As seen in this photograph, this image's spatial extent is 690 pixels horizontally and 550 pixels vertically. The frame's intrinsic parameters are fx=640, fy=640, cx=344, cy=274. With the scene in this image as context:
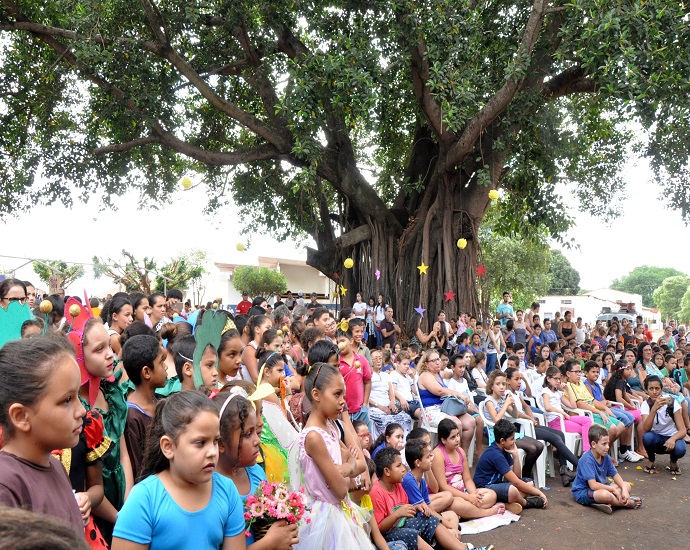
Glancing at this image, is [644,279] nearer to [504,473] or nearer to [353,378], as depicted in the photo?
[504,473]

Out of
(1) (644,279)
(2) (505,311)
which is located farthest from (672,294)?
(2) (505,311)

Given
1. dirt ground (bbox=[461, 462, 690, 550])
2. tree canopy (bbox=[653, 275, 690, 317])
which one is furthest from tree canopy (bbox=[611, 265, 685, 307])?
dirt ground (bbox=[461, 462, 690, 550])

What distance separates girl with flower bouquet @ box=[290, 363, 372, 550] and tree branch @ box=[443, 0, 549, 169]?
286 inches

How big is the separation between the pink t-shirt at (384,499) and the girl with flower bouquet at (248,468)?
1817 millimetres

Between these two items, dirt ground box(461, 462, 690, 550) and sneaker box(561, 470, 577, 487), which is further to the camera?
sneaker box(561, 470, 577, 487)

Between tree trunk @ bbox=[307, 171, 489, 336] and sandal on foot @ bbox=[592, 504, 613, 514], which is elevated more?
tree trunk @ bbox=[307, 171, 489, 336]

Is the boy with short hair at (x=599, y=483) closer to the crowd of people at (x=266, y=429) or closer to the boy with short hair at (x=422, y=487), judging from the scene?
the crowd of people at (x=266, y=429)

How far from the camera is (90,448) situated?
238 cm

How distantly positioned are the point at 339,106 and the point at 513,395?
516 cm

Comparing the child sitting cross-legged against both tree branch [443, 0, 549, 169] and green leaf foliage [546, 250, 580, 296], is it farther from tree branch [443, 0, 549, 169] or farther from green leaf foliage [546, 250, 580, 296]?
green leaf foliage [546, 250, 580, 296]

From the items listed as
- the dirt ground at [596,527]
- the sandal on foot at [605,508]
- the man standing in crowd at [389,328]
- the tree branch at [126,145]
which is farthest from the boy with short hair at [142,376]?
the tree branch at [126,145]

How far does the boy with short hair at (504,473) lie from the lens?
586 centimetres

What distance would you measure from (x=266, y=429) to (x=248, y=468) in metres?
0.61

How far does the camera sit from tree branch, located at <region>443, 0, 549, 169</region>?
29.8 ft
